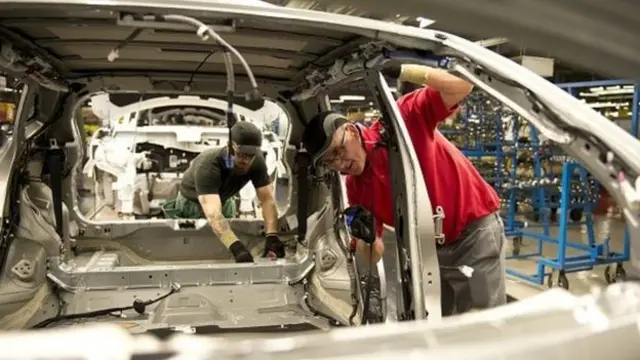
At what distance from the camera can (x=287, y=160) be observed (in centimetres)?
403

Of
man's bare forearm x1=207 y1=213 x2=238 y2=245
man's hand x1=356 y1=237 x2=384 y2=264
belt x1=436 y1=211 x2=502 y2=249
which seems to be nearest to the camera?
belt x1=436 y1=211 x2=502 y2=249

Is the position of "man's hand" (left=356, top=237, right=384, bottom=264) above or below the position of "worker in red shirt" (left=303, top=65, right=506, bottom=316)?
below

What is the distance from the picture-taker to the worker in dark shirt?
364cm

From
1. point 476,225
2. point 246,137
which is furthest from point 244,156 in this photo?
point 476,225

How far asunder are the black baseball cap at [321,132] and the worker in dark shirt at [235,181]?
912mm

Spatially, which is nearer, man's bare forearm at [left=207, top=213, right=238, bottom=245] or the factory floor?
man's bare forearm at [left=207, top=213, right=238, bottom=245]

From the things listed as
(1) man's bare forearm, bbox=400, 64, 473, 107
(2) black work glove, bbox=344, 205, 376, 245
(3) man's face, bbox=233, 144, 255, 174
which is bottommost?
(2) black work glove, bbox=344, 205, 376, 245

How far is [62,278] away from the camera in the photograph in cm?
335

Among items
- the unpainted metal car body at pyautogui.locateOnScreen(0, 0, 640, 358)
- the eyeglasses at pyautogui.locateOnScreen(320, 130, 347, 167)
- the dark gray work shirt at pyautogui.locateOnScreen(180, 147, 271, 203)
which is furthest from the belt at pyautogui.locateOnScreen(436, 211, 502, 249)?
the dark gray work shirt at pyautogui.locateOnScreen(180, 147, 271, 203)

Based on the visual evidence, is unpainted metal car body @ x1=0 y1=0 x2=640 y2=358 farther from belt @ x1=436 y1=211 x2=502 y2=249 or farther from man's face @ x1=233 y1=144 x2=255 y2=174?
belt @ x1=436 y1=211 x2=502 y2=249

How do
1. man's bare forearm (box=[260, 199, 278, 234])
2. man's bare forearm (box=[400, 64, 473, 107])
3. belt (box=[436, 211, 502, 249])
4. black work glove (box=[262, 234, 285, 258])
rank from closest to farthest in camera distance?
1. man's bare forearm (box=[400, 64, 473, 107])
2. belt (box=[436, 211, 502, 249])
3. black work glove (box=[262, 234, 285, 258])
4. man's bare forearm (box=[260, 199, 278, 234])

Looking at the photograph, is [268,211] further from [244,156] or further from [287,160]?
[244,156]

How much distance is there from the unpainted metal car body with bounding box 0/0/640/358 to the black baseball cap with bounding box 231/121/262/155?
26 cm

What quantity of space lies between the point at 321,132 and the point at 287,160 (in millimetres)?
1435
